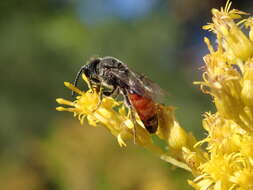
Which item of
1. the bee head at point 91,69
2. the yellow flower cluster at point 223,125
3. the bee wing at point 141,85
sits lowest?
the yellow flower cluster at point 223,125

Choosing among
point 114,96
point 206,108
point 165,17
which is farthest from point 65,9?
point 114,96

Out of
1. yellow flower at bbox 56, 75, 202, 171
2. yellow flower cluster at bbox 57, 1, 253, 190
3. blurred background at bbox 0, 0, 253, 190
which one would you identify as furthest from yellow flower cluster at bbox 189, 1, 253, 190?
blurred background at bbox 0, 0, 253, 190

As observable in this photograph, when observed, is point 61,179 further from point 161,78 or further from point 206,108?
point 161,78

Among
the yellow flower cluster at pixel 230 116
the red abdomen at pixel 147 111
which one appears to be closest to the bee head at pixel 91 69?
the red abdomen at pixel 147 111

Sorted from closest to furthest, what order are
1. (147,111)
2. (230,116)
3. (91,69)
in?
(230,116) → (147,111) → (91,69)

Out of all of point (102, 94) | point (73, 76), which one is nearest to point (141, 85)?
point (102, 94)

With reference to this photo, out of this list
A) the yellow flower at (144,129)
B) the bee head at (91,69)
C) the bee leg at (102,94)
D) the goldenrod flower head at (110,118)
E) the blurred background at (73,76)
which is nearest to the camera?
the yellow flower at (144,129)

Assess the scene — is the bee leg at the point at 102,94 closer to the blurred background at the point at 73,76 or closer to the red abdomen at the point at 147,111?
the red abdomen at the point at 147,111

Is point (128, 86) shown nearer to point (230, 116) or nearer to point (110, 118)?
point (110, 118)
